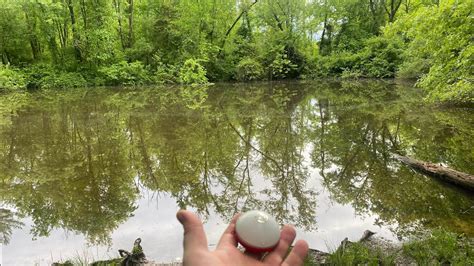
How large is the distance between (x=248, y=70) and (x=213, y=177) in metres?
28.6

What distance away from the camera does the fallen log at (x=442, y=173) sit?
7166mm

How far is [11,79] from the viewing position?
91.6ft

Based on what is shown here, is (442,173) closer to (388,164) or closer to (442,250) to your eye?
(388,164)

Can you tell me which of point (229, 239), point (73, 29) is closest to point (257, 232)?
point (229, 239)

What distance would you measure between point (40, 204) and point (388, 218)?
6.23 metres

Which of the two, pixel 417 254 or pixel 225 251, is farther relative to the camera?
pixel 417 254

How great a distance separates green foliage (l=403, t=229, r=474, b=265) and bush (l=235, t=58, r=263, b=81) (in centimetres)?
3168

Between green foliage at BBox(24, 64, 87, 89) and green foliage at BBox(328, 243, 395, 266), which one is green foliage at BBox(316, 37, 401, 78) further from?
green foliage at BBox(328, 243, 395, 266)

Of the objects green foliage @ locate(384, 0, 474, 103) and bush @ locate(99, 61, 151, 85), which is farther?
bush @ locate(99, 61, 151, 85)

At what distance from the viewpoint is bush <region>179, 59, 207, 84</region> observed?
3292 cm

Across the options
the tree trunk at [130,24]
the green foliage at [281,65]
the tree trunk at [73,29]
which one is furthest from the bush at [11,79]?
the green foliage at [281,65]

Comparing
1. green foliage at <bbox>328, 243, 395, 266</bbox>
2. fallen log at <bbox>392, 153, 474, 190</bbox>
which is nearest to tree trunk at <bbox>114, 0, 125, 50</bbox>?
fallen log at <bbox>392, 153, 474, 190</bbox>

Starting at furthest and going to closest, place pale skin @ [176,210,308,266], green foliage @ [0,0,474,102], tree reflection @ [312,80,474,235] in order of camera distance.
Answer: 1. green foliage @ [0,0,474,102]
2. tree reflection @ [312,80,474,235]
3. pale skin @ [176,210,308,266]

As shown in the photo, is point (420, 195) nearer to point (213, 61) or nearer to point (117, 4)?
point (213, 61)
